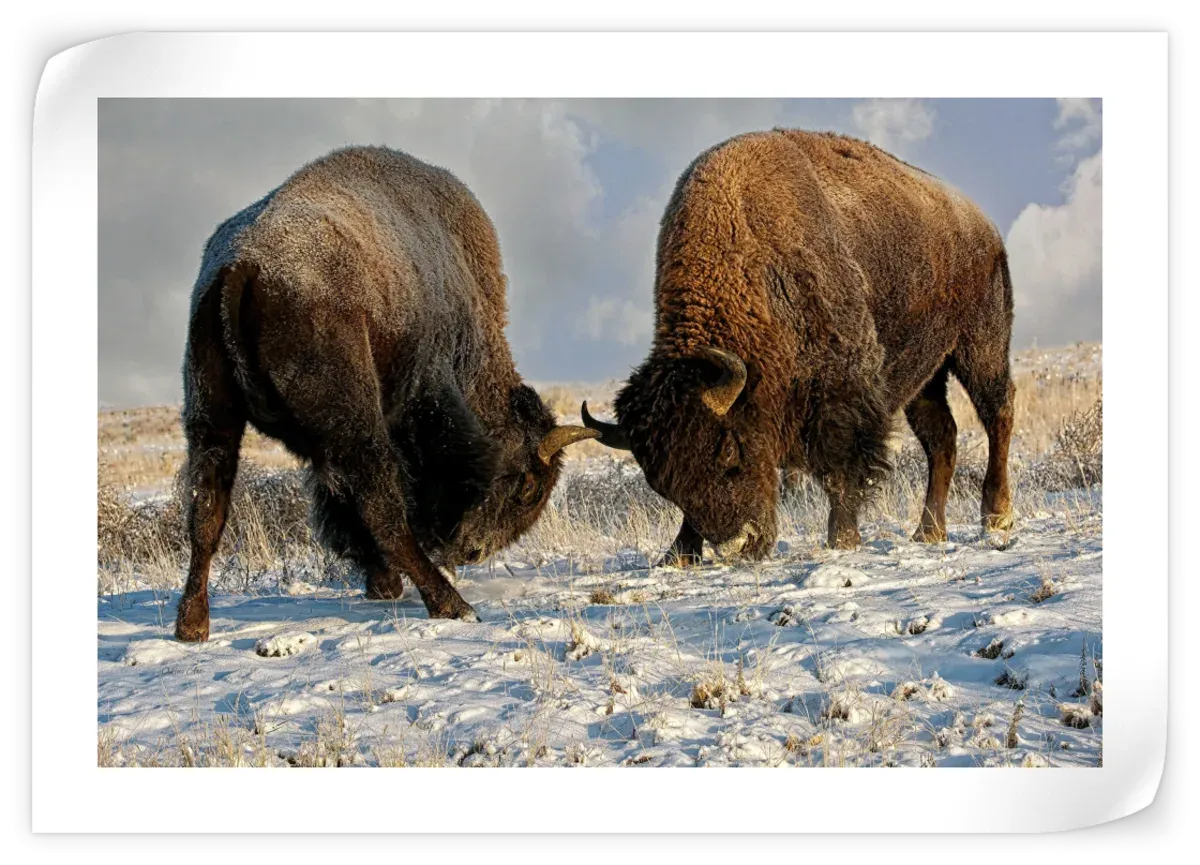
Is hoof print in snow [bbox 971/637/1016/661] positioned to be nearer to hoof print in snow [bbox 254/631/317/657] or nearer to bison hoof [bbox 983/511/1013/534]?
bison hoof [bbox 983/511/1013/534]

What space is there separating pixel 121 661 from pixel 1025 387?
11.0m

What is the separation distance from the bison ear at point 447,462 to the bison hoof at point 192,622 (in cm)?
133

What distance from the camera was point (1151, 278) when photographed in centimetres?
448

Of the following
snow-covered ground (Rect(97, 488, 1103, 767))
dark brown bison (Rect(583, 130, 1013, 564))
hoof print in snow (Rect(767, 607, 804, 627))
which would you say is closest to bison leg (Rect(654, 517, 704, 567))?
dark brown bison (Rect(583, 130, 1013, 564))

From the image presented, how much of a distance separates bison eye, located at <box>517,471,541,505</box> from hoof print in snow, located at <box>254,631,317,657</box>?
5.44ft

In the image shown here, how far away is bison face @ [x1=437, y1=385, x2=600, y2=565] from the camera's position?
6.15 m

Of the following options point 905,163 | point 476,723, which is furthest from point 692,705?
point 905,163

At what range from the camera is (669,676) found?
4.27 meters

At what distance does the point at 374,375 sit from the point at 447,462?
1.02m

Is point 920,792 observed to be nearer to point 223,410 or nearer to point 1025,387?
point 223,410

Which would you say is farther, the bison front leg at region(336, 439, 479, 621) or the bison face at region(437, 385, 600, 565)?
the bison face at region(437, 385, 600, 565)

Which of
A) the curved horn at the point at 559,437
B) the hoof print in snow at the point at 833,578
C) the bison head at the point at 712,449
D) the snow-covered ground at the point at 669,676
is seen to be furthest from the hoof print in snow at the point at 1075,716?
the curved horn at the point at 559,437
